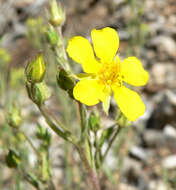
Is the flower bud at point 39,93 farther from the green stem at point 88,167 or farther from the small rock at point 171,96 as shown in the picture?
the small rock at point 171,96

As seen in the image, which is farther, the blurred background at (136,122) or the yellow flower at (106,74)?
the blurred background at (136,122)

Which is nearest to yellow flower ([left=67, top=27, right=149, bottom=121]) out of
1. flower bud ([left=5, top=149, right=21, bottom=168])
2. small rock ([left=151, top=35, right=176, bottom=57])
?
flower bud ([left=5, top=149, right=21, bottom=168])

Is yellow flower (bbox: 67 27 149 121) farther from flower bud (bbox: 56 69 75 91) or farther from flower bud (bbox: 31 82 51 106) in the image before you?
flower bud (bbox: 31 82 51 106)

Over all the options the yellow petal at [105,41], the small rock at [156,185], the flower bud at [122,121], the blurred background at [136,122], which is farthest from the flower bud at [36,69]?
the small rock at [156,185]

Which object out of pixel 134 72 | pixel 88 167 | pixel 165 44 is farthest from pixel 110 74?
pixel 165 44

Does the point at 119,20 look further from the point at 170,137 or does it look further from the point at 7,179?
the point at 7,179
